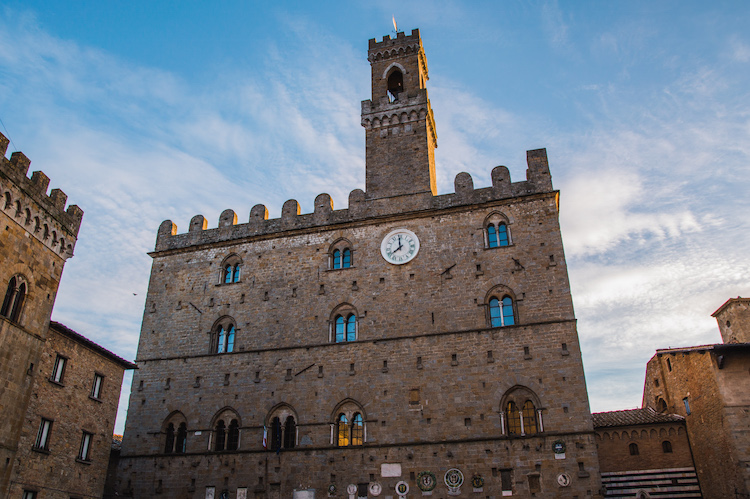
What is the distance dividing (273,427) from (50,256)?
10.1 metres

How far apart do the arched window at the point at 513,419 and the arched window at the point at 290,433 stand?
26.1 feet

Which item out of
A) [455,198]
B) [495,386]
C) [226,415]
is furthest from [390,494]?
[455,198]

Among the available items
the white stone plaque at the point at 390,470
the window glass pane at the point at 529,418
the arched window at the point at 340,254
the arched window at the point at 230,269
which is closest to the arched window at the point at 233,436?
the white stone plaque at the point at 390,470

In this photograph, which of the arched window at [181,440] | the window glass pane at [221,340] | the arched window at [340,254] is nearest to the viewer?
the arched window at [181,440]

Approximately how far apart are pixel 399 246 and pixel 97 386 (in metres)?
12.6

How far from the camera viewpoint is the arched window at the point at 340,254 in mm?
25953

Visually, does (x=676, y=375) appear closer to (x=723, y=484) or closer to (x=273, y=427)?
(x=723, y=484)

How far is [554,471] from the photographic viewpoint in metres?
19.8

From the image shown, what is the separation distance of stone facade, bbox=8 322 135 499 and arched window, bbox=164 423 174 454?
108 inches

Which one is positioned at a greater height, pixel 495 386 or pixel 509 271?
pixel 509 271

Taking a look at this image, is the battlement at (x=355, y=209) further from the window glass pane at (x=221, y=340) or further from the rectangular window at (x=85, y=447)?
the rectangular window at (x=85, y=447)

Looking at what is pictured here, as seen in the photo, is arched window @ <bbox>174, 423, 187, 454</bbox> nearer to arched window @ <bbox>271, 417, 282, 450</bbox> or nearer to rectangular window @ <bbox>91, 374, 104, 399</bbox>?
arched window @ <bbox>271, 417, 282, 450</bbox>

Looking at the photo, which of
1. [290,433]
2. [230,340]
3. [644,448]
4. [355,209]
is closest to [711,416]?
[644,448]

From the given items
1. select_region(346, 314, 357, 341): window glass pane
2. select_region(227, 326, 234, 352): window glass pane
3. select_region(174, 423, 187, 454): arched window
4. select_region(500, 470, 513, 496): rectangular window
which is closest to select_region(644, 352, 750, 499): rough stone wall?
select_region(500, 470, 513, 496): rectangular window
